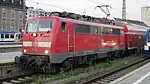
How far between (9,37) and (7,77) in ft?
152

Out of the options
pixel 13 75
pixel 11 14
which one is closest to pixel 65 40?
pixel 13 75

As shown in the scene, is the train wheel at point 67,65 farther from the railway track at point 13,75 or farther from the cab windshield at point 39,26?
the cab windshield at point 39,26

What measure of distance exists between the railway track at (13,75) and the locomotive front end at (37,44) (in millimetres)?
450

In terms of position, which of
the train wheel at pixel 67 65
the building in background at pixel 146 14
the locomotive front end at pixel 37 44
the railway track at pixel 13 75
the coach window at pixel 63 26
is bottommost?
the railway track at pixel 13 75

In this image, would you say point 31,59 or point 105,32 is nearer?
point 31,59

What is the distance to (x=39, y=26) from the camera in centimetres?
1530

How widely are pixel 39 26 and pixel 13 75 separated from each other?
295cm

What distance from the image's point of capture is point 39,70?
15547mm

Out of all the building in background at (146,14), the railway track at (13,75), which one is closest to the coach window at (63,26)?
the railway track at (13,75)

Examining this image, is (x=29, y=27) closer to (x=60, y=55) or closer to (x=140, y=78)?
(x=60, y=55)

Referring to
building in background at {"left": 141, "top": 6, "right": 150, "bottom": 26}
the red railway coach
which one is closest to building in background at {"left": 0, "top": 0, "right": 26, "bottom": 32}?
building in background at {"left": 141, "top": 6, "right": 150, "bottom": 26}

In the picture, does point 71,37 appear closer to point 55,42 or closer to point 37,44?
point 55,42

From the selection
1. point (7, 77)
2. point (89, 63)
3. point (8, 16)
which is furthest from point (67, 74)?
point (8, 16)

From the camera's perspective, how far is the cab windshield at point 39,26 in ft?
49.0
